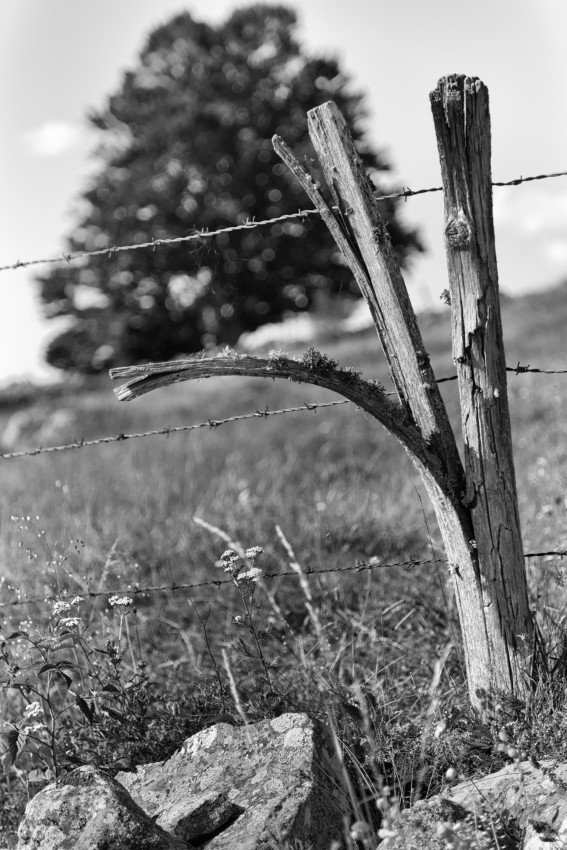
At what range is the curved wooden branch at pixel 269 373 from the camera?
2881 millimetres

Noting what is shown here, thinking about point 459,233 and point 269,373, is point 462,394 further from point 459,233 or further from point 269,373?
point 269,373

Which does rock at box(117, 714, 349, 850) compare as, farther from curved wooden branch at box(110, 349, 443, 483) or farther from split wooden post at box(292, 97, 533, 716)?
curved wooden branch at box(110, 349, 443, 483)

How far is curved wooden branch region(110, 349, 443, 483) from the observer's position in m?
2.88

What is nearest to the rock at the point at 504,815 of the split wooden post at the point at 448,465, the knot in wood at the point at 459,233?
the split wooden post at the point at 448,465

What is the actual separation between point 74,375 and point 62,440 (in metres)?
17.6

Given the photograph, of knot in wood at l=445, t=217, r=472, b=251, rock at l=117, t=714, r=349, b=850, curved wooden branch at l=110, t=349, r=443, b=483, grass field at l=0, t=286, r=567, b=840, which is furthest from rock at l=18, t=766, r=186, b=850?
knot in wood at l=445, t=217, r=472, b=251

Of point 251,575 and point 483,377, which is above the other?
point 483,377

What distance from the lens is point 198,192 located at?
2862 cm

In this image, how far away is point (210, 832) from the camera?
2.71 meters

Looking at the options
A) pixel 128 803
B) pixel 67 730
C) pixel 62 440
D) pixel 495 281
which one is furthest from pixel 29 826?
pixel 62 440

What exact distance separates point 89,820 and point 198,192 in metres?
27.5

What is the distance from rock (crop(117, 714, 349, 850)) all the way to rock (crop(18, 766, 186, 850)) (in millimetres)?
140

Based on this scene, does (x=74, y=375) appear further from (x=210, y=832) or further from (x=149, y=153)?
(x=210, y=832)

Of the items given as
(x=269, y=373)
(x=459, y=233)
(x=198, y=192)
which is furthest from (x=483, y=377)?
(x=198, y=192)
